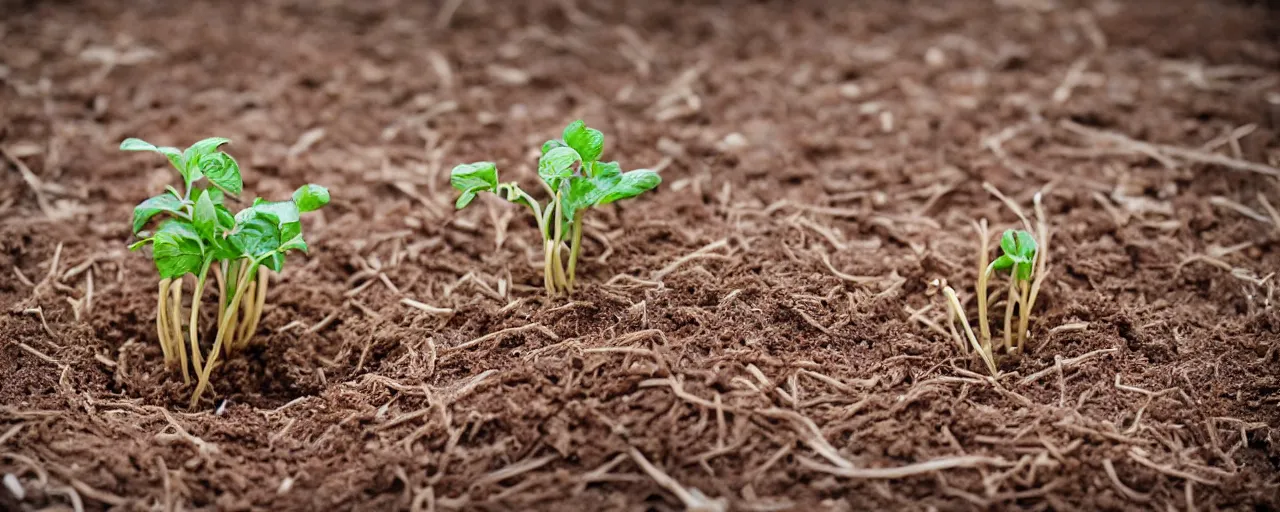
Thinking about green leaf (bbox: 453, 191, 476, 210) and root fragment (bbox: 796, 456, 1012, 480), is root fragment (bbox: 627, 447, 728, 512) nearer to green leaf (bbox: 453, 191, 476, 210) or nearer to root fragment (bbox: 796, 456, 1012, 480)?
root fragment (bbox: 796, 456, 1012, 480)

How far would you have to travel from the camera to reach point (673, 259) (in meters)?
2.31

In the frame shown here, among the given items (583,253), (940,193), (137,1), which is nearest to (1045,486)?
(940,193)

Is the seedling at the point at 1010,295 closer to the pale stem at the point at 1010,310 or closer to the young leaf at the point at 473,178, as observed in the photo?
the pale stem at the point at 1010,310

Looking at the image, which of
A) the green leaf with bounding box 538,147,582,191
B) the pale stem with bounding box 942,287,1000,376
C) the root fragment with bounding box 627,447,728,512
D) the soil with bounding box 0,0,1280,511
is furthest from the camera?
the pale stem with bounding box 942,287,1000,376

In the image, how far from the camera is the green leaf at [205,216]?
1864mm

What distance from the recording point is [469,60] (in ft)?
10.2

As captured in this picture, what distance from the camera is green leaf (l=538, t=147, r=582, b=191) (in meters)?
1.96

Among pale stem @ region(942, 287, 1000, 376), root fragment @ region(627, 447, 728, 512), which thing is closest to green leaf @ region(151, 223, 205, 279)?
root fragment @ region(627, 447, 728, 512)

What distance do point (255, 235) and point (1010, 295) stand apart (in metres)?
1.51

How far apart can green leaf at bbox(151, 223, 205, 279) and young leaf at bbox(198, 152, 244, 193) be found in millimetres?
118

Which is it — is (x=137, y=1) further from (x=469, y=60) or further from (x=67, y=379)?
(x=67, y=379)

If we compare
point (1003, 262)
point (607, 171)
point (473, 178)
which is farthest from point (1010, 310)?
point (473, 178)

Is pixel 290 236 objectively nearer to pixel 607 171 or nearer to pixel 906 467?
pixel 607 171

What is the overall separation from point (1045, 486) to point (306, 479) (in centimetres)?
133
